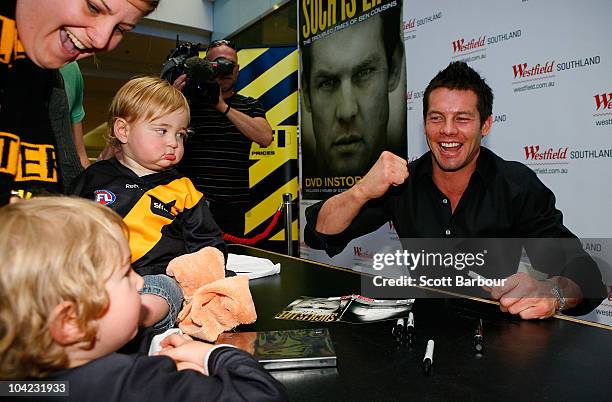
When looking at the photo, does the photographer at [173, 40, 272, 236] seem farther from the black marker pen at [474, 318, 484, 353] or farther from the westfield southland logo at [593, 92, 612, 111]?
the black marker pen at [474, 318, 484, 353]

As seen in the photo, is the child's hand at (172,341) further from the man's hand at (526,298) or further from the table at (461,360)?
the man's hand at (526,298)

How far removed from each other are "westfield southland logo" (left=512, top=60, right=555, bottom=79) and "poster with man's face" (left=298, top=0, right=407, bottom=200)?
0.89 meters

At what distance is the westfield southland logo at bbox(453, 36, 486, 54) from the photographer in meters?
2.56

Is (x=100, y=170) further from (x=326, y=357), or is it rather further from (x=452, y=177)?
(x=452, y=177)

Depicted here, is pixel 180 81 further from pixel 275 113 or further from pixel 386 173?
pixel 275 113

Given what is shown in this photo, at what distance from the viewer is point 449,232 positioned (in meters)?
1.89

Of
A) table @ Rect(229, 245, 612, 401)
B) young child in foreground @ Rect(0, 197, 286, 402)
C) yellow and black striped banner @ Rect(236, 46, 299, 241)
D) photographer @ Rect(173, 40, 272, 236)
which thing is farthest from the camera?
yellow and black striped banner @ Rect(236, 46, 299, 241)

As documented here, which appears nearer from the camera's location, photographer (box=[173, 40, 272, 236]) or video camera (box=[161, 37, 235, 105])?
video camera (box=[161, 37, 235, 105])

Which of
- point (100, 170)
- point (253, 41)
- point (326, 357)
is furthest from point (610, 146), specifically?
point (253, 41)

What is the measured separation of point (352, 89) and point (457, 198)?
1.94 m

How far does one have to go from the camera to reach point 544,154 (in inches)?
90.4

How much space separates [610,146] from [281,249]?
296cm

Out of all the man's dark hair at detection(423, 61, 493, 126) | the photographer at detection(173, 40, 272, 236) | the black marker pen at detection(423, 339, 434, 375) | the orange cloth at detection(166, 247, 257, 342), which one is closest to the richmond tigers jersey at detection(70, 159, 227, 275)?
the orange cloth at detection(166, 247, 257, 342)

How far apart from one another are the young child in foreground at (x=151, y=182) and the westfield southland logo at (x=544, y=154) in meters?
1.79
